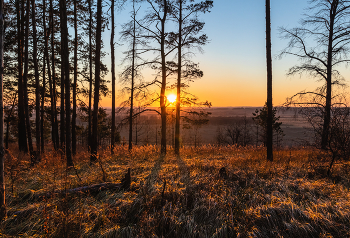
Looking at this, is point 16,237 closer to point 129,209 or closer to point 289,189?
point 129,209

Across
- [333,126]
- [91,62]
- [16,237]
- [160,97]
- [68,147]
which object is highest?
[91,62]

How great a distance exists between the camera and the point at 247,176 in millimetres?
5852

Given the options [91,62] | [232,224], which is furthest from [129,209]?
[91,62]

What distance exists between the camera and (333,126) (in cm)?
677

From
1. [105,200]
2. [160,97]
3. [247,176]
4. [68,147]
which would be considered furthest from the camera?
[160,97]

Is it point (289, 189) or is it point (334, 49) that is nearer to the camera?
point (289, 189)

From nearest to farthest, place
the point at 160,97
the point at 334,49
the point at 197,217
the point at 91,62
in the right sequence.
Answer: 1. the point at 197,217
2. the point at 160,97
3. the point at 334,49
4. the point at 91,62

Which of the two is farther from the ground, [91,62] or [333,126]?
[91,62]

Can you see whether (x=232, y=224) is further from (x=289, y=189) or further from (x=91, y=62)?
(x=91, y=62)

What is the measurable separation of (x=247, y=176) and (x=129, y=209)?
12.2 ft

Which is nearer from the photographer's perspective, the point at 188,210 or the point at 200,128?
the point at 188,210

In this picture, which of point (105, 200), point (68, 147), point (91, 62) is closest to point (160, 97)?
point (68, 147)

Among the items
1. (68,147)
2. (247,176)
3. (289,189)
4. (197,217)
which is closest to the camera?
(197,217)

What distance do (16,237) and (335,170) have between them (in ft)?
29.1
